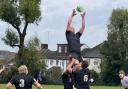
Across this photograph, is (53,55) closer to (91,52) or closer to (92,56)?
(91,52)

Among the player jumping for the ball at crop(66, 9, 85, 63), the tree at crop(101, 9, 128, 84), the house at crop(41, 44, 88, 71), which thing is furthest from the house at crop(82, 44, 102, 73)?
the player jumping for the ball at crop(66, 9, 85, 63)

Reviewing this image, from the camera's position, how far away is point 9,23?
9288 cm

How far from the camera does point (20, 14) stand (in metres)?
92.1

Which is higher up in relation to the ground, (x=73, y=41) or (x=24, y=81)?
(x=73, y=41)

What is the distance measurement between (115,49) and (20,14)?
2378 cm

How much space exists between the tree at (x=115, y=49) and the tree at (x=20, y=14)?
20769 millimetres

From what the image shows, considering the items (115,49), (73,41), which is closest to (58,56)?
(115,49)

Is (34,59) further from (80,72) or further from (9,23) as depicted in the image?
(80,72)

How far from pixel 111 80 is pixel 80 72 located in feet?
283

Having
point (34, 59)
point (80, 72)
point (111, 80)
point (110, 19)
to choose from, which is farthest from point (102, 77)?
point (80, 72)

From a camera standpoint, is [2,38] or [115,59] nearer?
[2,38]

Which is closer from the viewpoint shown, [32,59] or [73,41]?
[73,41]

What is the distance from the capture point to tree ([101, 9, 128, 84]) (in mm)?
107500

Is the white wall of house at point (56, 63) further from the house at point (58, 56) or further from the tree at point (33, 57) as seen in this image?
the tree at point (33, 57)
